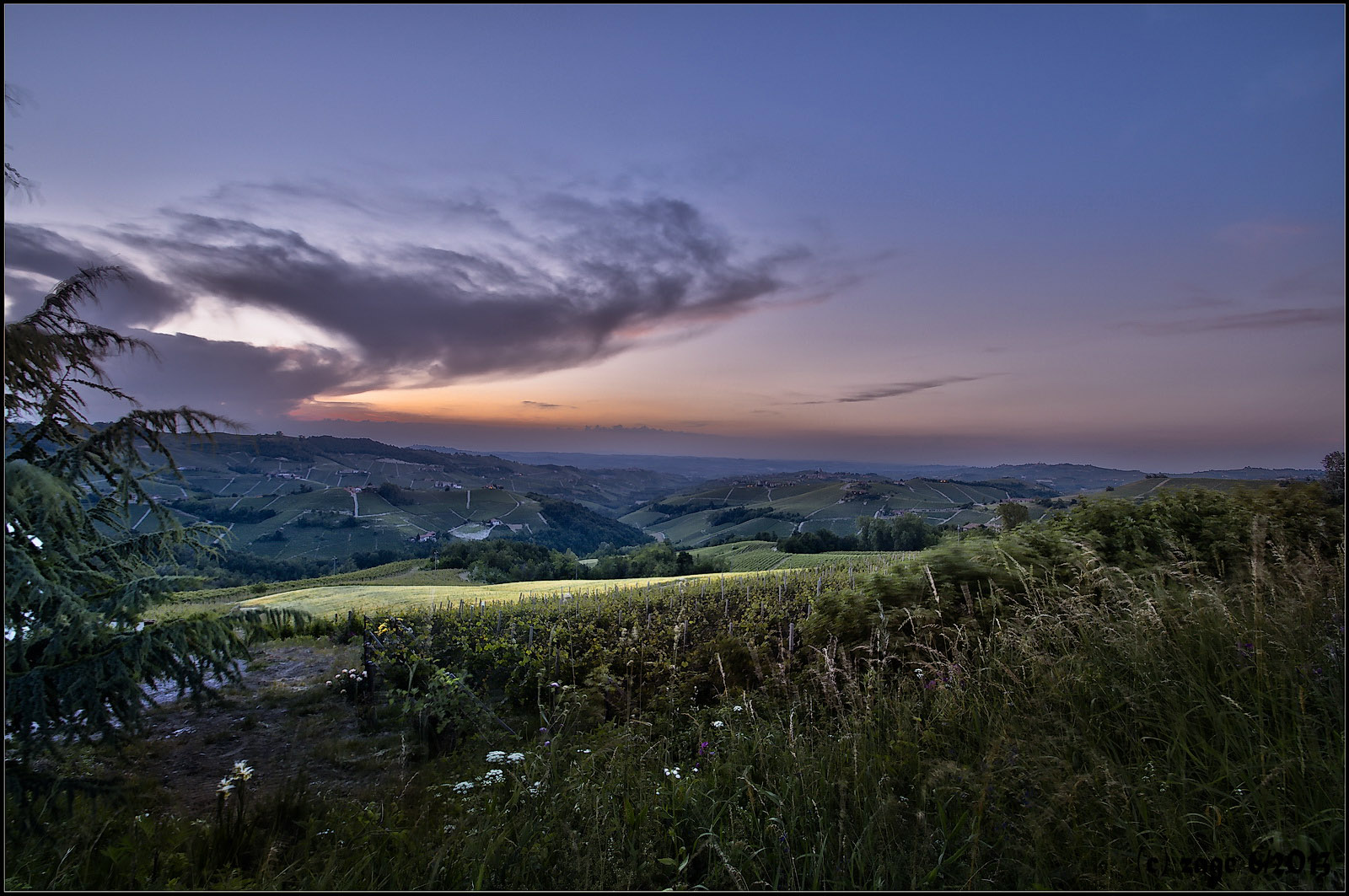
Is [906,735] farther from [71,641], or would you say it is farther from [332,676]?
[332,676]

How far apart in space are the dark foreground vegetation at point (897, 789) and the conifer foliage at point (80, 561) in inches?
18.5

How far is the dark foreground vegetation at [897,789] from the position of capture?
7.81 feet

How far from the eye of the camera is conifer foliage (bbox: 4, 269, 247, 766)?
2666mm

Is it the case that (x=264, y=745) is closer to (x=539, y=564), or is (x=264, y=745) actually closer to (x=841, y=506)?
(x=539, y=564)

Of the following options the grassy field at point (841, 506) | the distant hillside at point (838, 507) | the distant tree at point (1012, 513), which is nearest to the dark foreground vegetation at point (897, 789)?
the distant tree at point (1012, 513)

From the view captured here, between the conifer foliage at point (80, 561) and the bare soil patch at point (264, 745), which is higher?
the conifer foliage at point (80, 561)

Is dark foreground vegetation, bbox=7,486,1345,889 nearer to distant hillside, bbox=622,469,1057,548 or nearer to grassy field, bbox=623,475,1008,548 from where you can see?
grassy field, bbox=623,475,1008,548

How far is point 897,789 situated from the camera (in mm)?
3145

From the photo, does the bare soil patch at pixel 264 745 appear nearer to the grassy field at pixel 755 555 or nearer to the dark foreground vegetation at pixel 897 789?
the dark foreground vegetation at pixel 897 789

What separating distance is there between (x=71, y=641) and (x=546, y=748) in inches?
123

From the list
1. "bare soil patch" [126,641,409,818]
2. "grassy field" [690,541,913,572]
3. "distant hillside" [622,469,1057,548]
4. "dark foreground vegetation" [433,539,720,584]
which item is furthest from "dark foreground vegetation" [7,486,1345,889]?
"distant hillside" [622,469,1057,548]

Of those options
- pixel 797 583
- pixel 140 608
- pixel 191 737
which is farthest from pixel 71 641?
pixel 797 583

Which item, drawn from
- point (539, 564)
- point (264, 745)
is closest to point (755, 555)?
point (539, 564)

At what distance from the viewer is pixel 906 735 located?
11.4 feet
